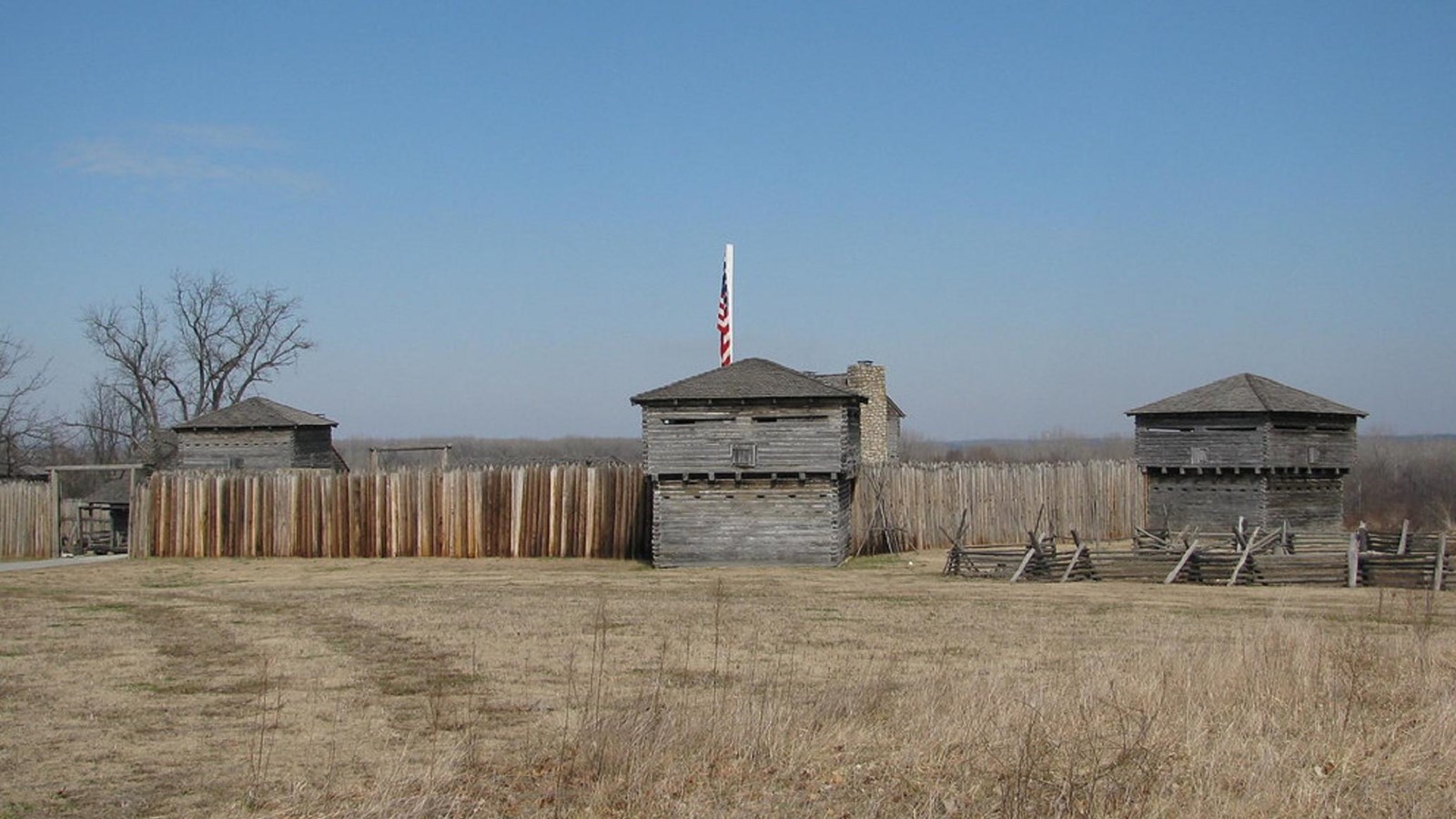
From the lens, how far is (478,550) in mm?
33906

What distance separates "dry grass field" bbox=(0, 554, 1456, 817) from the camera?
25.9ft

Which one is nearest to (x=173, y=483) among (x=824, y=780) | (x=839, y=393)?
(x=839, y=393)

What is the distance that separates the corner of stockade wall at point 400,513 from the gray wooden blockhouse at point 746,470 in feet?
10.4

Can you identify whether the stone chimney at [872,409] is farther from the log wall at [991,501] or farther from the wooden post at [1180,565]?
the wooden post at [1180,565]

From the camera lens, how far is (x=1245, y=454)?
33.9m

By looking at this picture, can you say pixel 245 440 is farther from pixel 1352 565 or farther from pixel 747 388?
pixel 1352 565

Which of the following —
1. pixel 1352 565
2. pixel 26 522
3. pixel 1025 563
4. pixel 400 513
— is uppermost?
pixel 400 513

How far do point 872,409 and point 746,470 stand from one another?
12.9 metres

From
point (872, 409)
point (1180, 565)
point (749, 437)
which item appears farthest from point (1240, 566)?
point (872, 409)

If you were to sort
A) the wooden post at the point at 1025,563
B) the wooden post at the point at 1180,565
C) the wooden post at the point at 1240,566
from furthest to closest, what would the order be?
1. the wooden post at the point at 1025,563
2. the wooden post at the point at 1180,565
3. the wooden post at the point at 1240,566

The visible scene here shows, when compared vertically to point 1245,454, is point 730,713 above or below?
below

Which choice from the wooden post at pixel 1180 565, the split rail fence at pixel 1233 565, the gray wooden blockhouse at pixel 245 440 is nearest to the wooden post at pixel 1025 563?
the split rail fence at pixel 1233 565

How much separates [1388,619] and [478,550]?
21.7 meters

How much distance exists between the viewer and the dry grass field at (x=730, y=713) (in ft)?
25.9
